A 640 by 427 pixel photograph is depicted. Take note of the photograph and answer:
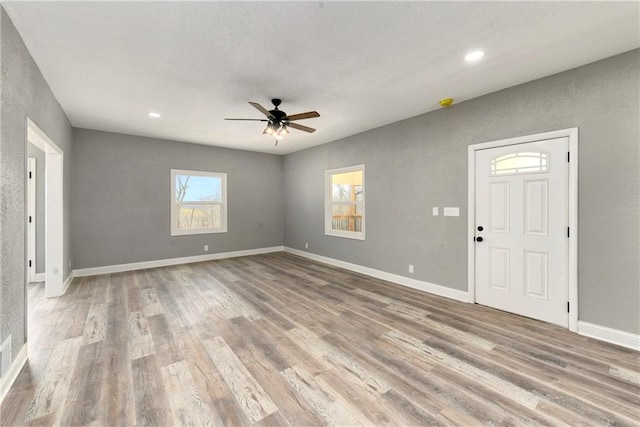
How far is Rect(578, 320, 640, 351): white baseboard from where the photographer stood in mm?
2455

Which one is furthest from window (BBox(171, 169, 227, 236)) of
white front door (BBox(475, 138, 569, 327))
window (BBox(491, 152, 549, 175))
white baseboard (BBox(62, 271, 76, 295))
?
window (BBox(491, 152, 549, 175))

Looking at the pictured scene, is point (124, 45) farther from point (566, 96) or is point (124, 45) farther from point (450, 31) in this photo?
point (566, 96)

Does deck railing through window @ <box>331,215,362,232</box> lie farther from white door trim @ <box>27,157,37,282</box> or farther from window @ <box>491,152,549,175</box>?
white door trim @ <box>27,157,37,282</box>

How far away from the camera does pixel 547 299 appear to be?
9.86 feet

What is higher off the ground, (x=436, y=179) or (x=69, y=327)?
(x=436, y=179)

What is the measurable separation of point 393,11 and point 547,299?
133 inches

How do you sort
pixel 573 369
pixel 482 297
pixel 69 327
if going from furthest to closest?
1. pixel 482 297
2. pixel 69 327
3. pixel 573 369

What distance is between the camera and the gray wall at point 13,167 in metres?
1.93

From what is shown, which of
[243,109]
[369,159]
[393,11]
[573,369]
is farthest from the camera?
[369,159]

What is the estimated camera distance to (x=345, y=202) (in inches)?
230

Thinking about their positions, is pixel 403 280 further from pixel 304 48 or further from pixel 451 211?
pixel 304 48

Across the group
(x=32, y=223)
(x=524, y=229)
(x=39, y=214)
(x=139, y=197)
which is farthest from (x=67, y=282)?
(x=524, y=229)

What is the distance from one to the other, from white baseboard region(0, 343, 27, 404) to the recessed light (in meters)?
4.59

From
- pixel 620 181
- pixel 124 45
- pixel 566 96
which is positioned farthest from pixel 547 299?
pixel 124 45
